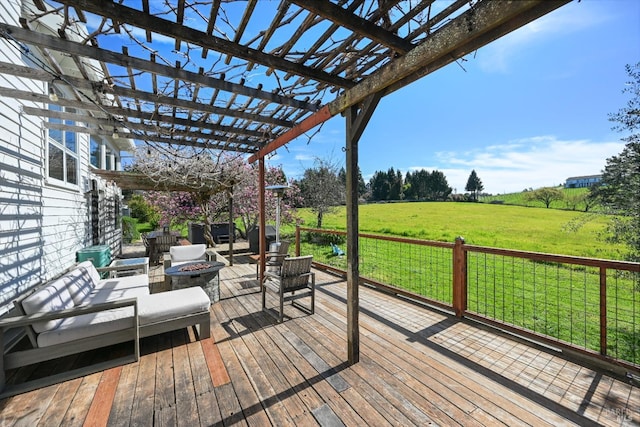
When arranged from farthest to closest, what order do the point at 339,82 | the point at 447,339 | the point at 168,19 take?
the point at 447,339, the point at 339,82, the point at 168,19

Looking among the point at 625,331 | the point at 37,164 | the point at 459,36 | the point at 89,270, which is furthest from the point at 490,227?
the point at 37,164

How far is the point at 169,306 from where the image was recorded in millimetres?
3070

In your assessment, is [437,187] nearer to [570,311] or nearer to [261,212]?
[570,311]

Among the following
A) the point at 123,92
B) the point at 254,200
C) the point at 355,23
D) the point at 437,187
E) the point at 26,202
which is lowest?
the point at 26,202

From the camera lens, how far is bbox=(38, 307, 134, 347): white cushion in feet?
8.05

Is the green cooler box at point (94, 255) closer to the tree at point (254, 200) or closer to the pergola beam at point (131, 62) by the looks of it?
the pergola beam at point (131, 62)

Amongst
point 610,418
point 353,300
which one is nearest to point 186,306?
point 353,300

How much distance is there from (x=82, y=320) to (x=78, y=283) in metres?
0.92

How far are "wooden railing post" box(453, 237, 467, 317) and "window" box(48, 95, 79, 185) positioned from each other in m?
6.31

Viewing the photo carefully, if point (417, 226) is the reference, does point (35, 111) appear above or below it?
above

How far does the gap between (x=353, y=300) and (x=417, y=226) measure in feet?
65.0

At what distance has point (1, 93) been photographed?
2.81 meters

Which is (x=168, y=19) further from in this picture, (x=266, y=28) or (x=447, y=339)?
(x=447, y=339)

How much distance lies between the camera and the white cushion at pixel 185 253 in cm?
546
